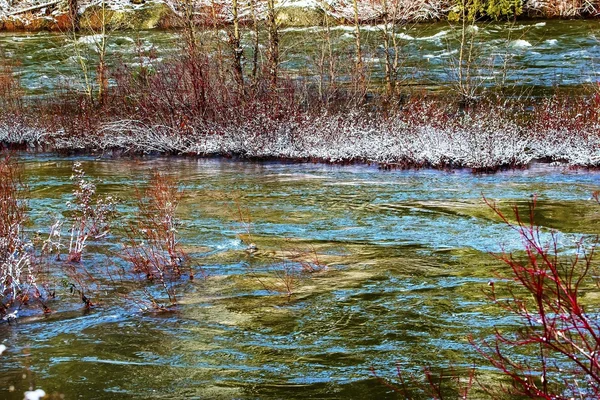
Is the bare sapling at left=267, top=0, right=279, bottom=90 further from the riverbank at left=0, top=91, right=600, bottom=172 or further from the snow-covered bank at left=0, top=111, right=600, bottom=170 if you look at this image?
the snow-covered bank at left=0, top=111, right=600, bottom=170

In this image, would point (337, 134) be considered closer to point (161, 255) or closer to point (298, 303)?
point (161, 255)

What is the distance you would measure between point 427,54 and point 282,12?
10060 millimetres

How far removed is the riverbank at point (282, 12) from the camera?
34438 millimetres

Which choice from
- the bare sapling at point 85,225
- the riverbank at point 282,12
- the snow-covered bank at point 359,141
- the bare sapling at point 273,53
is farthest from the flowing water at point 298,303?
the riverbank at point 282,12

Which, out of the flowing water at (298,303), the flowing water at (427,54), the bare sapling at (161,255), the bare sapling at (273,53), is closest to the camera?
the flowing water at (298,303)

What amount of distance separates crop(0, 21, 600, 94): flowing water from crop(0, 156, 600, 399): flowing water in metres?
9.92

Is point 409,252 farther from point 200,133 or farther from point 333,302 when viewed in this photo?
point 200,133

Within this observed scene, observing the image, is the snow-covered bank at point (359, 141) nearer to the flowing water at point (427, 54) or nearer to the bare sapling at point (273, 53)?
the bare sapling at point (273, 53)

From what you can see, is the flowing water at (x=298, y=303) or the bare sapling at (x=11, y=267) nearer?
the flowing water at (x=298, y=303)

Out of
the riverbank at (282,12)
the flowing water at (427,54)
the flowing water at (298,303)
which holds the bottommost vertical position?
the flowing water at (298,303)

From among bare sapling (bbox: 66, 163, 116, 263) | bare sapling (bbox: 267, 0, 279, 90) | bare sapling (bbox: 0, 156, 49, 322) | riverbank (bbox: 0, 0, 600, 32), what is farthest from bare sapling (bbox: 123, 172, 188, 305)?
riverbank (bbox: 0, 0, 600, 32)

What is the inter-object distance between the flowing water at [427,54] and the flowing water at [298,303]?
9.92 m

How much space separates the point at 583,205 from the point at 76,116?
45.4ft

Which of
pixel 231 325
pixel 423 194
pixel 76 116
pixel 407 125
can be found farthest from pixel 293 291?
pixel 76 116
